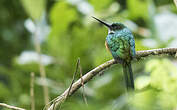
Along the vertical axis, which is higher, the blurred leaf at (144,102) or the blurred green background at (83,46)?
the blurred green background at (83,46)

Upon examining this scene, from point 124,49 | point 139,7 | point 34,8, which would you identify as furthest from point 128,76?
point 139,7

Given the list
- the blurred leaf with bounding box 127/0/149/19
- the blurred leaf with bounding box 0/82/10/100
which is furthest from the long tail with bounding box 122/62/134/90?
the blurred leaf with bounding box 0/82/10/100

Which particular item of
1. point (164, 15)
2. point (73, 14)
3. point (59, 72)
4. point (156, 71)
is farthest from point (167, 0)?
point (156, 71)

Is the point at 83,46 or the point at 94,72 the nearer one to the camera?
the point at 94,72

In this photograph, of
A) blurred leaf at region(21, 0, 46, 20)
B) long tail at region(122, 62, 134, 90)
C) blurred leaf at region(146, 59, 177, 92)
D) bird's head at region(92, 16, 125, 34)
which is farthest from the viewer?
bird's head at region(92, 16, 125, 34)

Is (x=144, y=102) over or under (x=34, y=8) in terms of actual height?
under

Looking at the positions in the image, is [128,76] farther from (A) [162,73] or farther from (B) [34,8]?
(B) [34,8]

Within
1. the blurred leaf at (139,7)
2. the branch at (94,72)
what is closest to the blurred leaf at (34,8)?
the branch at (94,72)

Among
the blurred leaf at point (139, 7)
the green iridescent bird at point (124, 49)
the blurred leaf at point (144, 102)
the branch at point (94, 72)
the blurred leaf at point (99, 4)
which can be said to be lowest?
the blurred leaf at point (144, 102)

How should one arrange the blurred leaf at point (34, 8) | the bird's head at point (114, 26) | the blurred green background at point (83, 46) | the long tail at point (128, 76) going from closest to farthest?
1. the long tail at point (128, 76)
2. the blurred leaf at point (34, 8)
3. the bird's head at point (114, 26)
4. the blurred green background at point (83, 46)

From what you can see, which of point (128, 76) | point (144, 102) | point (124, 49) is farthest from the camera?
point (124, 49)

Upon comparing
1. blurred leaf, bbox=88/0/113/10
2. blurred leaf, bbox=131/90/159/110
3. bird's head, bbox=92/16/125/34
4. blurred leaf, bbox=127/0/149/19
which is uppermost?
blurred leaf, bbox=88/0/113/10

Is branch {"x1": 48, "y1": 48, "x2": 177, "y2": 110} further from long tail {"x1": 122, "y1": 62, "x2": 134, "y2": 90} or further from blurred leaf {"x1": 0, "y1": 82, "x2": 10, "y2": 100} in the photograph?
blurred leaf {"x1": 0, "y1": 82, "x2": 10, "y2": 100}

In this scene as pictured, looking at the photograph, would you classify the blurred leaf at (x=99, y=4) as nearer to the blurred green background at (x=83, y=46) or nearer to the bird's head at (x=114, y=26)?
the blurred green background at (x=83, y=46)
